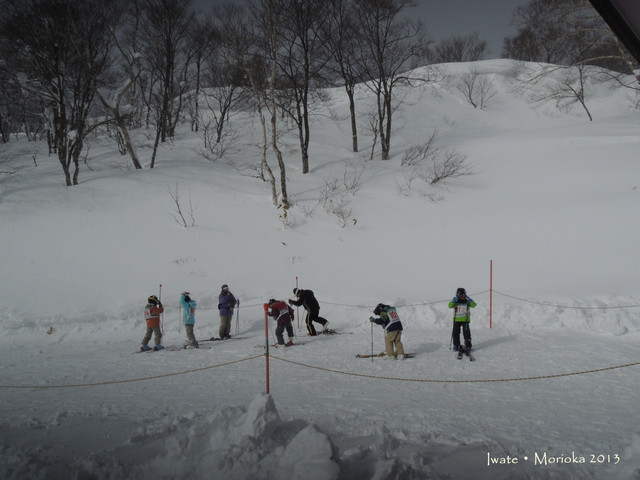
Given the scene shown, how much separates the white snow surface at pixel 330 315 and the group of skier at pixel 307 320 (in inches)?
17.9

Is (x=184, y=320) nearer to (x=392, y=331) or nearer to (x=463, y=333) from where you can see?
(x=392, y=331)

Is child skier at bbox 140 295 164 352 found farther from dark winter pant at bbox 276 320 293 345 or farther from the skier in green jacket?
the skier in green jacket

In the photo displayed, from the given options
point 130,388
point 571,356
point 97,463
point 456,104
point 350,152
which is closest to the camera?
point 97,463

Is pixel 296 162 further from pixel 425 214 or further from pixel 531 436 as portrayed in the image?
pixel 531 436

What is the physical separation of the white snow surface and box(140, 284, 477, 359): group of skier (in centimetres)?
45

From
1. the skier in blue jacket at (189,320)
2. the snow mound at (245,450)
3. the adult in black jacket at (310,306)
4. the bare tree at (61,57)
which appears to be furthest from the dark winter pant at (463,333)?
the bare tree at (61,57)

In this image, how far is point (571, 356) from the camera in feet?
26.8

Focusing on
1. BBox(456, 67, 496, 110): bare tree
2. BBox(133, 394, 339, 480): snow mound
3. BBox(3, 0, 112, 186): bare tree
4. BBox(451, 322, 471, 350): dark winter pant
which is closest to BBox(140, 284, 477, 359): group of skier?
BBox(451, 322, 471, 350): dark winter pant

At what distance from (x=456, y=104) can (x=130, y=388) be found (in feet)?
134

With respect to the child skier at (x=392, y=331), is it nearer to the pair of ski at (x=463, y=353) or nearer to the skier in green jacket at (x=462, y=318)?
the pair of ski at (x=463, y=353)

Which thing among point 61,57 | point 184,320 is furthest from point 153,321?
point 61,57

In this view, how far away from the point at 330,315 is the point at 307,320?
1384 mm

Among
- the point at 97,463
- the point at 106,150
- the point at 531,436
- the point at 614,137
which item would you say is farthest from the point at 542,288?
the point at 106,150

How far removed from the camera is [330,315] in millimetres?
12555
